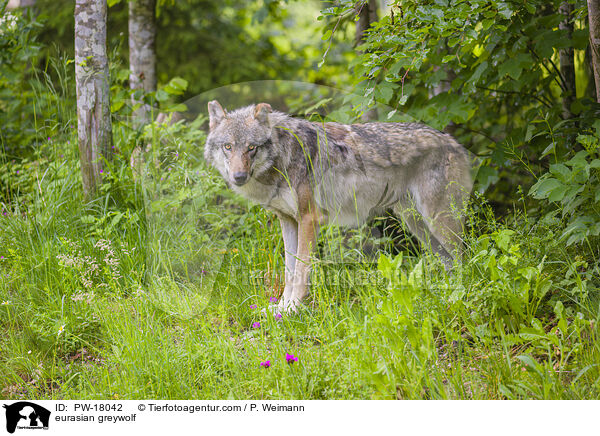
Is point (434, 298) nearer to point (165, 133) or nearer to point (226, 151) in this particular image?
point (226, 151)

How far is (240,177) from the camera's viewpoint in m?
3.91

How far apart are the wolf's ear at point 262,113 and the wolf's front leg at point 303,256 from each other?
34.6 inches

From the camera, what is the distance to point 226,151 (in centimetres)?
413

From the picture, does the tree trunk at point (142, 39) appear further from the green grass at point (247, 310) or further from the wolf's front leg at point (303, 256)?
the wolf's front leg at point (303, 256)

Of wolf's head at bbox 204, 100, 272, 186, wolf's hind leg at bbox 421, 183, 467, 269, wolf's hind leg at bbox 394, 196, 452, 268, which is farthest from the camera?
wolf's hind leg at bbox 394, 196, 452, 268

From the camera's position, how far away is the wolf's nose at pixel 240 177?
392 cm

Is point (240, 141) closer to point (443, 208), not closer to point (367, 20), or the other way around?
point (443, 208)

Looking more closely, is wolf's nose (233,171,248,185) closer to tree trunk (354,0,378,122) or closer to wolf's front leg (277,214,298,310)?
wolf's front leg (277,214,298,310)

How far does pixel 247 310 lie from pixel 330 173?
144 cm

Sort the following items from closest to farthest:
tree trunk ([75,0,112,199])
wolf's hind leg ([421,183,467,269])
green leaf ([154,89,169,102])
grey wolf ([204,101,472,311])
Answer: grey wolf ([204,101,472,311]) → wolf's hind leg ([421,183,467,269]) → tree trunk ([75,0,112,199]) → green leaf ([154,89,169,102])

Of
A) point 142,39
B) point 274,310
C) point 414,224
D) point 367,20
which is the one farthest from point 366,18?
point 274,310

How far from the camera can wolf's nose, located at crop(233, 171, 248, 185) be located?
3916mm
